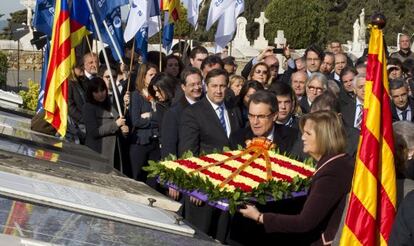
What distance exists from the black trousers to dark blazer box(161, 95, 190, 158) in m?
1.37

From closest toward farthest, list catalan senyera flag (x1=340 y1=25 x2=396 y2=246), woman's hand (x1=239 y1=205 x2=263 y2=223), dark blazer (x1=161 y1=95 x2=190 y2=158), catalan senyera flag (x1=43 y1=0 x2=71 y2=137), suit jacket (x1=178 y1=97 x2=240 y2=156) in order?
catalan senyera flag (x1=340 y1=25 x2=396 y2=246), woman's hand (x1=239 y1=205 x2=263 y2=223), suit jacket (x1=178 y1=97 x2=240 y2=156), dark blazer (x1=161 y1=95 x2=190 y2=158), catalan senyera flag (x1=43 y1=0 x2=71 y2=137)

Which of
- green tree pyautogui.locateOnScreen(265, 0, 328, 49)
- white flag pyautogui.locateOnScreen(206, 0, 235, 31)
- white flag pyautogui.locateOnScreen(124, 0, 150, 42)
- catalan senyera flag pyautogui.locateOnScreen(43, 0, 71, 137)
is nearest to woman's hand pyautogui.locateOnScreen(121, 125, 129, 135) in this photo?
catalan senyera flag pyautogui.locateOnScreen(43, 0, 71, 137)

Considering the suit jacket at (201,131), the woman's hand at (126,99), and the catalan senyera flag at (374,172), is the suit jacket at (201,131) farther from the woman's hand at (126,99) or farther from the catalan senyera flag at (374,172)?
the catalan senyera flag at (374,172)

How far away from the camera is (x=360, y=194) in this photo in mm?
4656

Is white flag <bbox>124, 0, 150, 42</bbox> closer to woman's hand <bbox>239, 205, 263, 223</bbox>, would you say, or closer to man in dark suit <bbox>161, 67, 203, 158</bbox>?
man in dark suit <bbox>161, 67, 203, 158</bbox>

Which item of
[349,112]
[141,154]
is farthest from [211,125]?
[141,154]

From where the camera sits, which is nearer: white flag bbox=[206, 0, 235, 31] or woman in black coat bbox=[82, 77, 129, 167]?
woman in black coat bbox=[82, 77, 129, 167]

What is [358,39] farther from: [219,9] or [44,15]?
[44,15]

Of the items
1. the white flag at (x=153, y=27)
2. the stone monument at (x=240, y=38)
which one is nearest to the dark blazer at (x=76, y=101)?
the white flag at (x=153, y=27)

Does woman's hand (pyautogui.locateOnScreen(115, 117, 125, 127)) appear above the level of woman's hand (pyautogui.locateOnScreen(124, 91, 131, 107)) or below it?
below

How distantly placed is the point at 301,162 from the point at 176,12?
23.2 feet

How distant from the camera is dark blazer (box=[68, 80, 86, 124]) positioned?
9562 millimetres

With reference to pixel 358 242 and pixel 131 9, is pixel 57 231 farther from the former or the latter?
pixel 131 9

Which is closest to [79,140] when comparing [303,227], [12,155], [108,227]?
[12,155]
